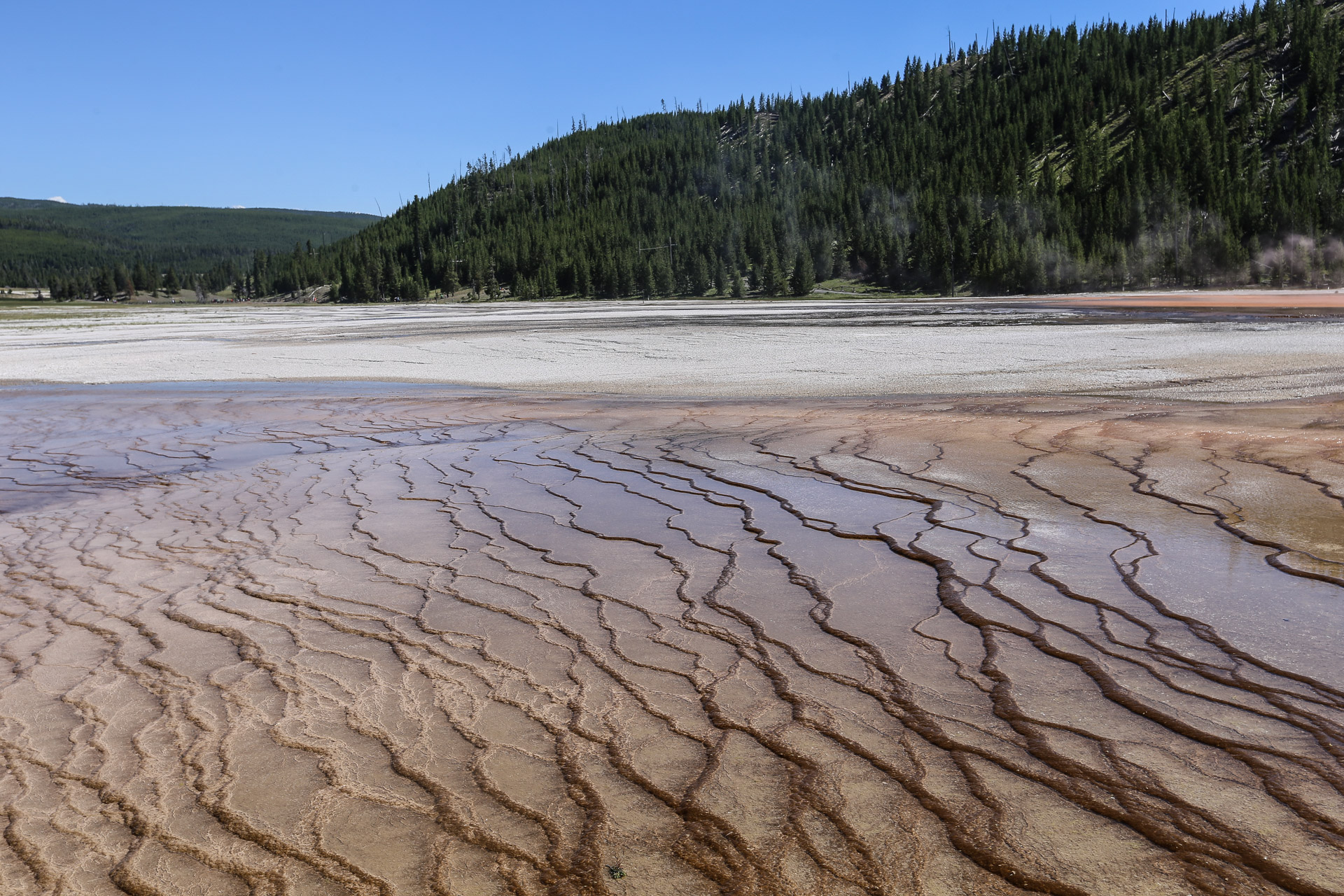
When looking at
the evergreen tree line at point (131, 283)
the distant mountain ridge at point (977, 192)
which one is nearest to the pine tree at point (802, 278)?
the distant mountain ridge at point (977, 192)

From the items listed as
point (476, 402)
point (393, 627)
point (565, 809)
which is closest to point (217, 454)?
point (476, 402)

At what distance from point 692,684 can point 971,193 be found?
107145 millimetres

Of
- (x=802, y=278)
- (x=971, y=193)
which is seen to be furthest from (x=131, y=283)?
(x=971, y=193)

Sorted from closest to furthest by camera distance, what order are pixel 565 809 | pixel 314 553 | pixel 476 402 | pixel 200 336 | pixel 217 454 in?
1. pixel 565 809
2. pixel 314 553
3. pixel 217 454
4. pixel 476 402
5. pixel 200 336

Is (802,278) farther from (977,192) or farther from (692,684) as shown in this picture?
(692,684)

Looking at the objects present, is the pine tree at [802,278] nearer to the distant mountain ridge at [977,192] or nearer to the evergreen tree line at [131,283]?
the distant mountain ridge at [977,192]

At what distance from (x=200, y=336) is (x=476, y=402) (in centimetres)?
2252

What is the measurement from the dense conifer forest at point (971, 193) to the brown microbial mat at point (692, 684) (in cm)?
7913

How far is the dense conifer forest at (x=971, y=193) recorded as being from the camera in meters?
81.1

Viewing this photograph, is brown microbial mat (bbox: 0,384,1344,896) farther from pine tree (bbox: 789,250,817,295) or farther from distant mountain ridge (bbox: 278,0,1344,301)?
pine tree (bbox: 789,250,817,295)

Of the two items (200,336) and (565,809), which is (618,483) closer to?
Answer: (565,809)

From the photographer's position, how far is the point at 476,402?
12.2 m

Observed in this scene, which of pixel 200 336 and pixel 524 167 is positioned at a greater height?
pixel 524 167

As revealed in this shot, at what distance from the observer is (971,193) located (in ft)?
334
